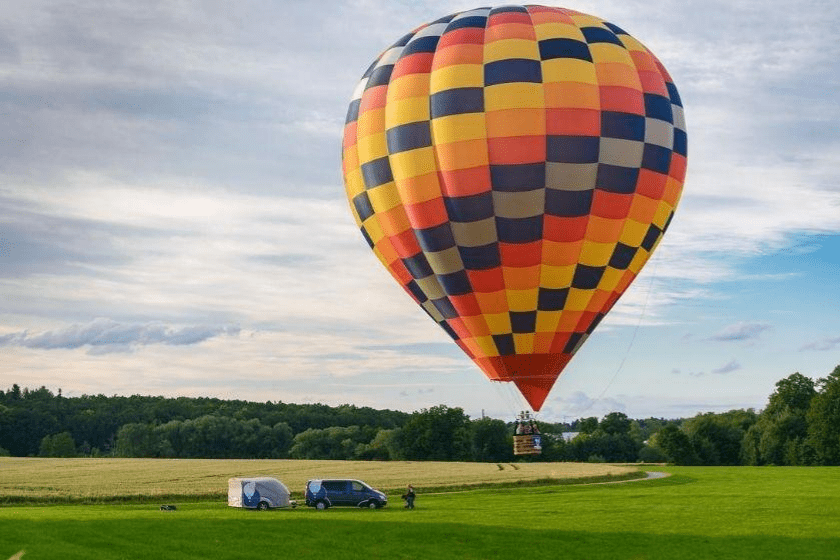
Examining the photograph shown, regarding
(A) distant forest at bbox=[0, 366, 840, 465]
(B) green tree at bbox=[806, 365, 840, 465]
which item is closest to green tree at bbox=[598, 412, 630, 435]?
(A) distant forest at bbox=[0, 366, 840, 465]

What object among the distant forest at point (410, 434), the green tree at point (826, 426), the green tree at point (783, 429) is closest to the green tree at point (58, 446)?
the distant forest at point (410, 434)

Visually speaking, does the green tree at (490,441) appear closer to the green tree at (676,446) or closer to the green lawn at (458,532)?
the green tree at (676,446)

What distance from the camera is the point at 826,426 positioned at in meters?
112

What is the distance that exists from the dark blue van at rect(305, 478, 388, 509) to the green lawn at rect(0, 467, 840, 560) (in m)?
1.50

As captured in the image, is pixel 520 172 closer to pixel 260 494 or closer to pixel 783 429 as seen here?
pixel 260 494

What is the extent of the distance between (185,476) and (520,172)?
160 ft

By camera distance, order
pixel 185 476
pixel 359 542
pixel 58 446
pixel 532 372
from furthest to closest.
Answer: pixel 58 446 < pixel 185 476 < pixel 532 372 < pixel 359 542

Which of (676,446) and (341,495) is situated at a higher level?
(341,495)

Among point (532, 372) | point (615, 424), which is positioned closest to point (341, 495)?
point (532, 372)

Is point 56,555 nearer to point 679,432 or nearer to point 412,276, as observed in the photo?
point 412,276

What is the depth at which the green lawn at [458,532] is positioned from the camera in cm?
2845

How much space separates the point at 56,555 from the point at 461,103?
62.0 ft

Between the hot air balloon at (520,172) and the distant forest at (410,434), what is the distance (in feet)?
292

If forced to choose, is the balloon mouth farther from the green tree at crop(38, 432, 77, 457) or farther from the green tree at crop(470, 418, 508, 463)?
the green tree at crop(38, 432, 77, 457)
